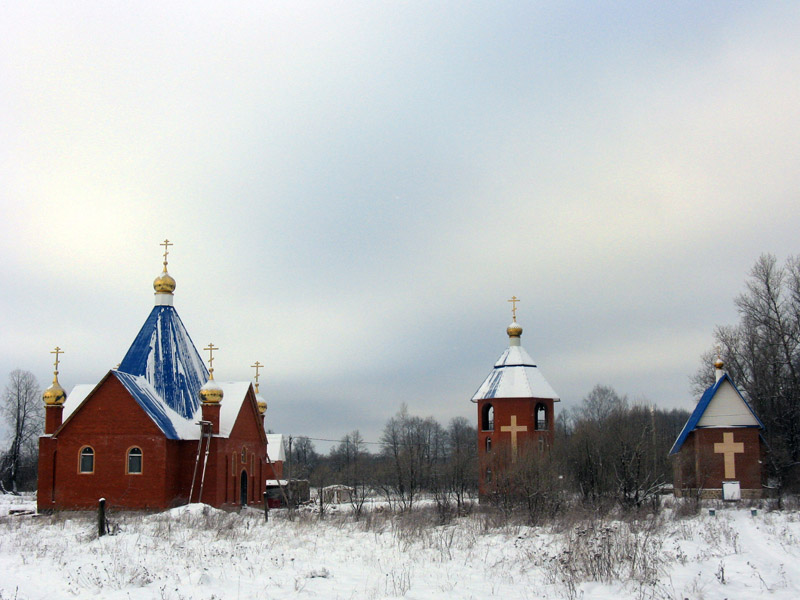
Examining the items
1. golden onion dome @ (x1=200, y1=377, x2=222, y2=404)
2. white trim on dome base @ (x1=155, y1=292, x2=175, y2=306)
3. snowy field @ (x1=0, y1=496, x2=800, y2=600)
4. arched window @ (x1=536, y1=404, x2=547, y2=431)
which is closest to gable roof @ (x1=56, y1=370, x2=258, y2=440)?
golden onion dome @ (x1=200, y1=377, x2=222, y2=404)

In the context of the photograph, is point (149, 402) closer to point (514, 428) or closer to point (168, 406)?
point (168, 406)

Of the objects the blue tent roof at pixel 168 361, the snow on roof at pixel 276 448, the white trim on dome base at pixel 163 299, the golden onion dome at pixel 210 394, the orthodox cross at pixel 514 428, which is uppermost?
the white trim on dome base at pixel 163 299

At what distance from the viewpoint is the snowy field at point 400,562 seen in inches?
396

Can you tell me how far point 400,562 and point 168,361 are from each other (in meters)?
16.8

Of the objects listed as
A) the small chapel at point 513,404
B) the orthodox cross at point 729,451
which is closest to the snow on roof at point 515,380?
the small chapel at point 513,404

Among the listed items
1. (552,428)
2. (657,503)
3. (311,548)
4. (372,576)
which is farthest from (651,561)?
(552,428)

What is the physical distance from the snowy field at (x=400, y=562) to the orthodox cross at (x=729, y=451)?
8.77 metres

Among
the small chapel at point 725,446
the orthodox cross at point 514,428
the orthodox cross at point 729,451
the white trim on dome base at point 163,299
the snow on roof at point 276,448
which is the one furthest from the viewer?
the snow on roof at point 276,448

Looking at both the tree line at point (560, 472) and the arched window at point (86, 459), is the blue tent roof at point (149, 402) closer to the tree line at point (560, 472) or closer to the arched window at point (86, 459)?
the arched window at point (86, 459)

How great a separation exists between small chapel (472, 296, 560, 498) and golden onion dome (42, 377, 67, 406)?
51.5 ft

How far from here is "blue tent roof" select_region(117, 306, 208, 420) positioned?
26.3 metres


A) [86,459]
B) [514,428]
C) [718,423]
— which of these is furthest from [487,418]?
[86,459]

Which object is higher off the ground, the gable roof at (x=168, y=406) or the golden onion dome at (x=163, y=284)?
the golden onion dome at (x=163, y=284)

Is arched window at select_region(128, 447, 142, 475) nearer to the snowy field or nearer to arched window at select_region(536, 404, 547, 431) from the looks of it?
the snowy field
